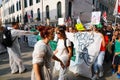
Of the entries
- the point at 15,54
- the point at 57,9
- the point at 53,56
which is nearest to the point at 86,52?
the point at 15,54

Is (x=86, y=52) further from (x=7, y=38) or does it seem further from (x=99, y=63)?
(x=7, y=38)

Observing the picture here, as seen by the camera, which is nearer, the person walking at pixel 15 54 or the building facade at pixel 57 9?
the person walking at pixel 15 54

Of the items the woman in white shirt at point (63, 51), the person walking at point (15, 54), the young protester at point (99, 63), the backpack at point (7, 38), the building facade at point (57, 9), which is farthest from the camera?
the building facade at point (57, 9)

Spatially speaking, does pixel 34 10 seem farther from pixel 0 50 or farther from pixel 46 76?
pixel 46 76

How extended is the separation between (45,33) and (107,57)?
625 centimetres

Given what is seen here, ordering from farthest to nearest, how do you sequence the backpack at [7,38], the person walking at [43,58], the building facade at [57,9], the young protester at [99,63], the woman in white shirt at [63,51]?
the building facade at [57,9] → the backpack at [7,38] → the young protester at [99,63] → the woman in white shirt at [63,51] → the person walking at [43,58]

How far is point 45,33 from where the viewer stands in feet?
12.6

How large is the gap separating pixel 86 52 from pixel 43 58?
4.00 m

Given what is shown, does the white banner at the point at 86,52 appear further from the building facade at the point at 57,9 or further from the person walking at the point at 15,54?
the building facade at the point at 57,9

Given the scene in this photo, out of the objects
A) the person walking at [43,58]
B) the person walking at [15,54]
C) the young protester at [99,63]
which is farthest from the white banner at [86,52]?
the person walking at [43,58]

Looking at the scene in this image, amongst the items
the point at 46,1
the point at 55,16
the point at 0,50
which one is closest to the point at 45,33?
the point at 0,50

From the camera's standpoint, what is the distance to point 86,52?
7.59 m

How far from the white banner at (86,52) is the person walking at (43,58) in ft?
11.8

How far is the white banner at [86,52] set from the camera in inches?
289
